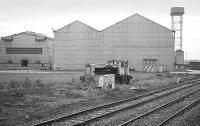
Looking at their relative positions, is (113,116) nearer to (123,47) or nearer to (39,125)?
(39,125)

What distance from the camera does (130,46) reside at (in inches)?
2403

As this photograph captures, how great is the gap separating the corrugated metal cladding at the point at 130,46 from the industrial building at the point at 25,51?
10.6m

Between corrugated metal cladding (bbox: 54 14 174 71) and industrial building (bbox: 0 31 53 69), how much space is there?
1056 centimetres

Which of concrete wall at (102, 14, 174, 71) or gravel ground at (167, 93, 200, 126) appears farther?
concrete wall at (102, 14, 174, 71)

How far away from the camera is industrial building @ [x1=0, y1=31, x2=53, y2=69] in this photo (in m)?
70.6

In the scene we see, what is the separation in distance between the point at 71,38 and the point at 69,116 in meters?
51.6

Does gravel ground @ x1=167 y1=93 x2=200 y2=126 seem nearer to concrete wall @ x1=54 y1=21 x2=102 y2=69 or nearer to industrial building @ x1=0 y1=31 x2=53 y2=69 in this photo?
concrete wall @ x1=54 y1=21 x2=102 y2=69

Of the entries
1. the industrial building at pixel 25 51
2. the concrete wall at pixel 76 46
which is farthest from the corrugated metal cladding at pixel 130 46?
the industrial building at pixel 25 51

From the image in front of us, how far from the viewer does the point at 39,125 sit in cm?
984

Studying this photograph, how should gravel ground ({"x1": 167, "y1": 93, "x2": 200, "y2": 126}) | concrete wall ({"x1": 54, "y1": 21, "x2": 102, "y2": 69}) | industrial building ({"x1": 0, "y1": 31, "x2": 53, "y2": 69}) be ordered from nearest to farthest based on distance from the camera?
gravel ground ({"x1": 167, "y1": 93, "x2": 200, "y2": 126}), concrete wall ({"x1": 54, "y1": 21, "x2": 102, "y2": 69}), industrial building ({"x1": 0, "y1": 31, "x2": 53, "y2": 69})

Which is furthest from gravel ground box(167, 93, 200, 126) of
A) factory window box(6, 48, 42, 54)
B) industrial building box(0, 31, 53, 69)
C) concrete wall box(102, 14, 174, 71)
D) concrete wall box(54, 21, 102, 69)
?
factory window box(6, 48, 42, 54)

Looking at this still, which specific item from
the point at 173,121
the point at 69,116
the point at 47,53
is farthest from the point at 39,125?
the point at 47,53

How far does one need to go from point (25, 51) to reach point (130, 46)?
1029 inches

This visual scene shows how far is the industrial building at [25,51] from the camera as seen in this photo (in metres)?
70.6
